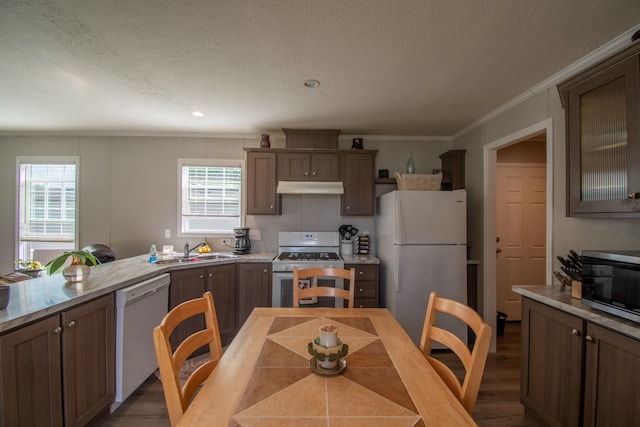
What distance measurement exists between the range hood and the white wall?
37cm

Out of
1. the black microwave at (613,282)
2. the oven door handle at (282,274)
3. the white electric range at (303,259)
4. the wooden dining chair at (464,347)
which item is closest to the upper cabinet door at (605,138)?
the black microwave at (613,282)

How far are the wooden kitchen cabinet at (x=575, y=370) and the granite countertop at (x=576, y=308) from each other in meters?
0.04

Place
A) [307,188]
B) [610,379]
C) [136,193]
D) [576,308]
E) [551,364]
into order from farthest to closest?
[136,193]
[307,188]
[551,364]
[576,308]
[610,379]

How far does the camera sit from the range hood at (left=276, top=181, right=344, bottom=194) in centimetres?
324

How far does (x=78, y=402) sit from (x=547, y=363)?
290 cm

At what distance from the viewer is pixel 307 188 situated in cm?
325

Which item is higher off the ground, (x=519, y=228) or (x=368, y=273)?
(x=519, y=228)

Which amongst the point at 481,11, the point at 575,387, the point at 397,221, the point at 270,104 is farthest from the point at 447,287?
the point at 270,104

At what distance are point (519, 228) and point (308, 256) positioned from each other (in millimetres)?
2872

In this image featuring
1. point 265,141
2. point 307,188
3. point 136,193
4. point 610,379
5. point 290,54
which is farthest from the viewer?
point 136,193

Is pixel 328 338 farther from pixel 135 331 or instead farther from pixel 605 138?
pixel 605 138

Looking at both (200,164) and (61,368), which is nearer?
(61,368)

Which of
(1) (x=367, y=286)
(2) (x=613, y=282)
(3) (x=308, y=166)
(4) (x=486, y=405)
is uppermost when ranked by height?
(3) (x=308, y=166)

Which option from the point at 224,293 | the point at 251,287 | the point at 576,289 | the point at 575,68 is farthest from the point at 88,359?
the point at 575,68
